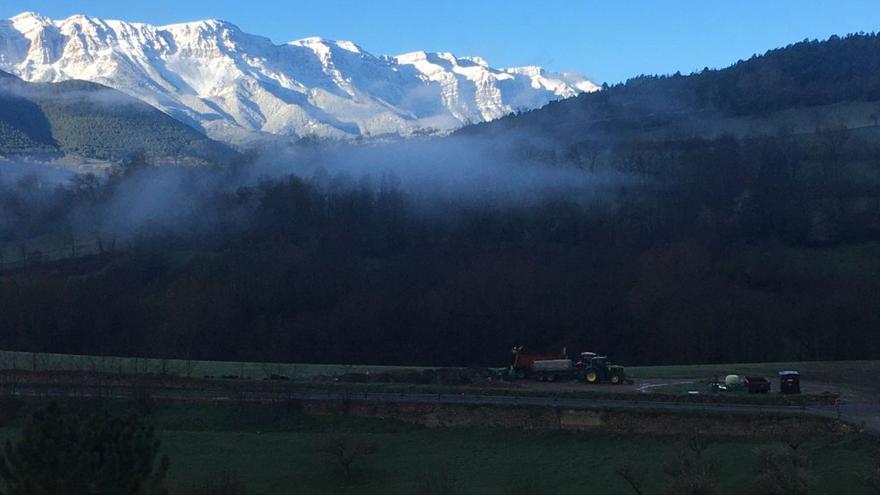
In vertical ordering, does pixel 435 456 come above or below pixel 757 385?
below

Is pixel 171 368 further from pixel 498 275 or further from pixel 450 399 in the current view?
pixel 498 275

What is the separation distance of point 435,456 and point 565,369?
12.1m

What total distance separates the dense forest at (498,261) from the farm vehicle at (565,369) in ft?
81.1

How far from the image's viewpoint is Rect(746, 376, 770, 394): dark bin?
36562 mm

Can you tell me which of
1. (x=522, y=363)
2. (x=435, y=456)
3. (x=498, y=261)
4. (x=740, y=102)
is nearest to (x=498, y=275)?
(x=498, y=261)

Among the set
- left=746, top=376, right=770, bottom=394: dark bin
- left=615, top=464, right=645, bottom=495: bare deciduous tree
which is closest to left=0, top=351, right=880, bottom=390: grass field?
left=746, top=376, right=770, bottom=394: dark bin

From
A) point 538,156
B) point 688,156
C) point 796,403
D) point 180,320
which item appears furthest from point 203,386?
point 538,156

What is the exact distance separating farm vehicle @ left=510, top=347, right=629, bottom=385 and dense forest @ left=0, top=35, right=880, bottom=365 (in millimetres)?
24717

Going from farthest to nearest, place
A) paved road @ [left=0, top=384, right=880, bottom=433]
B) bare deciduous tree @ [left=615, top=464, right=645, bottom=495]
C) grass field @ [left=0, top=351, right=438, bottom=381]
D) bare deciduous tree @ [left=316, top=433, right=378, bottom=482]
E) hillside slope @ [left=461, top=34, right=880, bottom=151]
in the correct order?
hillside slope @ [left=461, top=34, right=880, bottom=151]
grass field @ [left=0, top=351, right=438, bottom=381]
paved road @ [left=0, top=384, right=880, bottom=433]
bare deciduous tree @ [left=316, top=433, right=378, bottom=482]
bare deciduous tree @ [left=615, top=464, right=645, bottom=495]

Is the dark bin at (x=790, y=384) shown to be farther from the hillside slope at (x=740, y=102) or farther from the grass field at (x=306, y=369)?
the hillside slope at (x=740, y=102)

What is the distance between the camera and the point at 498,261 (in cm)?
8662

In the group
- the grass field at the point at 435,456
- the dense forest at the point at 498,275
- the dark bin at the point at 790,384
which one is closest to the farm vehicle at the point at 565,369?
the dark bin at the point at 790,384

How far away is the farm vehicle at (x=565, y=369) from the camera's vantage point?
4100cm

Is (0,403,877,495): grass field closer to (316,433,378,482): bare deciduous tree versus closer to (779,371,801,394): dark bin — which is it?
(316,433,378,482): bare deciduous tree
